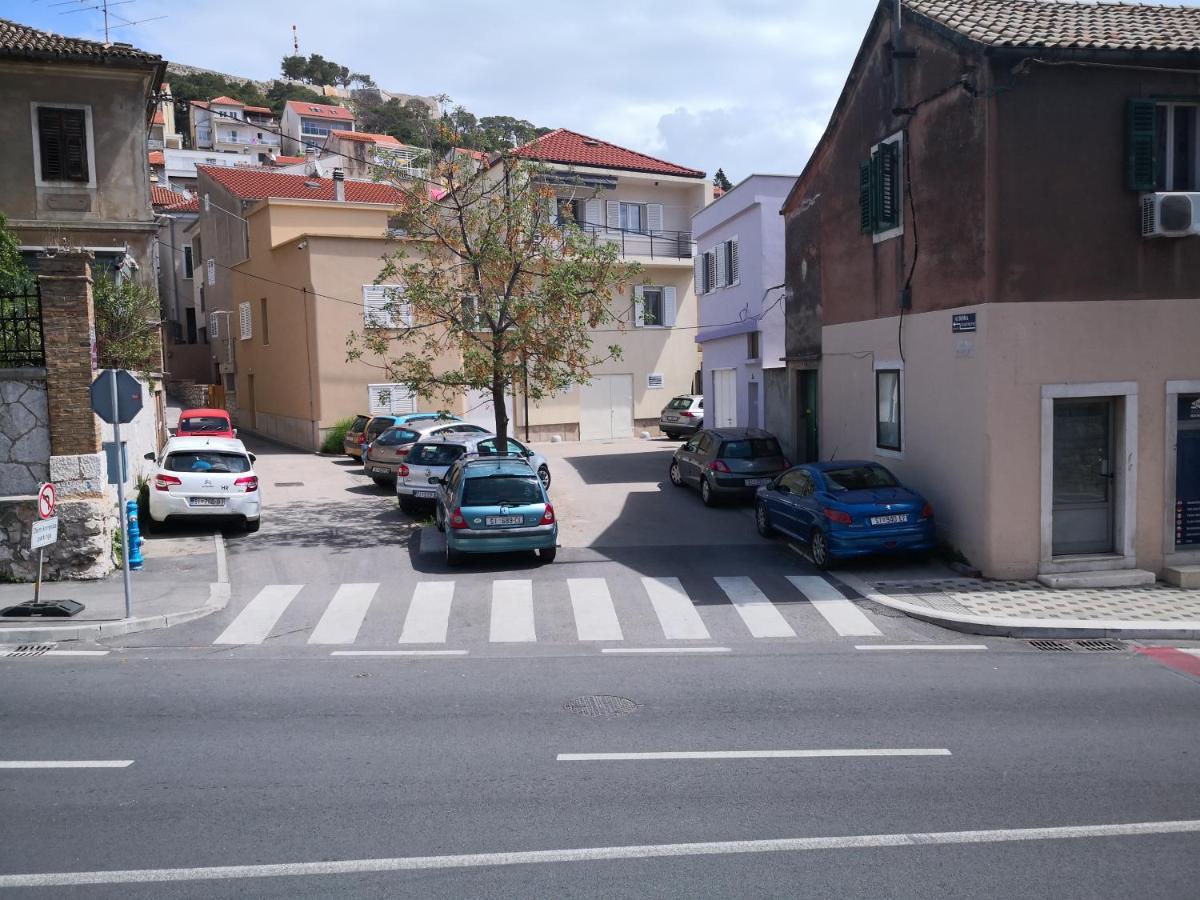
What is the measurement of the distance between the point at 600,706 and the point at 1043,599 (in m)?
7.20

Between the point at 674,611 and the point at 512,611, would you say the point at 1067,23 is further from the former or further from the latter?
the point at 512,611

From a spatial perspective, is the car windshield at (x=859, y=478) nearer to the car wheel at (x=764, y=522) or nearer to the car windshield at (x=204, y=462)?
the car wheel at (x=764, y=522)

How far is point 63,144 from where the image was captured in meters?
23.6

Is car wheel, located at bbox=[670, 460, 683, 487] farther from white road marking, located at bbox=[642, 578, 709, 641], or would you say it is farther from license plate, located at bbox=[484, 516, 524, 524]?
white road marking, located at bbox=[642, 578, 709, 641]

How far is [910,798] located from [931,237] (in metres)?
10.8

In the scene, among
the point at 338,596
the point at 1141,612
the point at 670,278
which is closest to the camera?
the point at 1141,612

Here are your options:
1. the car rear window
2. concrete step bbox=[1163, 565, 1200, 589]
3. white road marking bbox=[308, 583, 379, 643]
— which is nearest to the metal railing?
white road marking bbox=[308, 583, 379, 643]

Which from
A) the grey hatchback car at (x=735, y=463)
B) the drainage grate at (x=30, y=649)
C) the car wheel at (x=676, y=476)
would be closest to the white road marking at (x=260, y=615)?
the drainage grate at (x=30, y=649)

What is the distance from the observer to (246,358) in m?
38.5

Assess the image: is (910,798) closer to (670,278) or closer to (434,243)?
(434,243)

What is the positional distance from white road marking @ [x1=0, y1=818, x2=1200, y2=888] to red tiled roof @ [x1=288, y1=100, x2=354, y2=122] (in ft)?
316

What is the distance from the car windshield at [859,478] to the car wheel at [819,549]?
76 centimetres

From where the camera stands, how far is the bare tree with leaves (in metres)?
Result: 18.6

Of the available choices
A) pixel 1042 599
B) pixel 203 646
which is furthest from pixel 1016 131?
pixel 203 646
